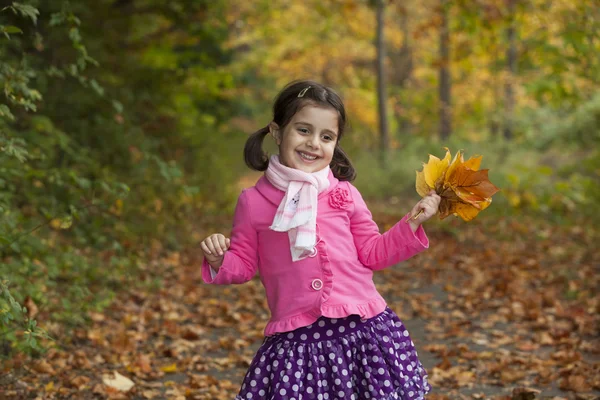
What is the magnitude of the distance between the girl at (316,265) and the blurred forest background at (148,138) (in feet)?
1.68

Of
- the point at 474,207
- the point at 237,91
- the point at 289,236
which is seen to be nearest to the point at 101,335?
the point at 289,236

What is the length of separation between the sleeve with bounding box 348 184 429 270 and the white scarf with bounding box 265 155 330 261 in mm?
206

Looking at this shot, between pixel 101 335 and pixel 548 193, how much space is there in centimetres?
829

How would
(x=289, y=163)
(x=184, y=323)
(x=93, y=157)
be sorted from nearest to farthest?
(x=289, y=163) < (x=184, y=323) < (x=93, y=157)

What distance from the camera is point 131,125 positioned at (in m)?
8.93

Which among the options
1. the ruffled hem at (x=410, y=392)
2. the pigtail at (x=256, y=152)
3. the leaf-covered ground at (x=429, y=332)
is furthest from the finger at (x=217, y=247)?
the leaf-covered ground at (x=429, y=332)

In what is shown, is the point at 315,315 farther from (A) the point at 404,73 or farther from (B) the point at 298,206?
(A) the point at 404,73

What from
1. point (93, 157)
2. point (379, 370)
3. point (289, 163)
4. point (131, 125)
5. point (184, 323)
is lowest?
point (379, 370)

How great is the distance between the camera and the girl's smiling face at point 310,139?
2963mm

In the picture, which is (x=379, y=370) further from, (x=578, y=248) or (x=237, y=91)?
(x=237, y=91)

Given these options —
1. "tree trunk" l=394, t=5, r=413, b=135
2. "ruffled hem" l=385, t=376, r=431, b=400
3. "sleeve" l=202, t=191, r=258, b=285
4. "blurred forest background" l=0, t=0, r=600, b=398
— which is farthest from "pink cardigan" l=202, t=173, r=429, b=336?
"tree trunk" l=394, t=5, r=413, b=135

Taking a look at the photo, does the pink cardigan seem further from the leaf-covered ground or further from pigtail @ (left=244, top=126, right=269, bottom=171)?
the leaf-covered ground

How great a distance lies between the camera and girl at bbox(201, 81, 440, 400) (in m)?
2.84

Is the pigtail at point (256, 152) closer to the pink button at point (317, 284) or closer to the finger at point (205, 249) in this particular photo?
the finger at point (205, 249)
